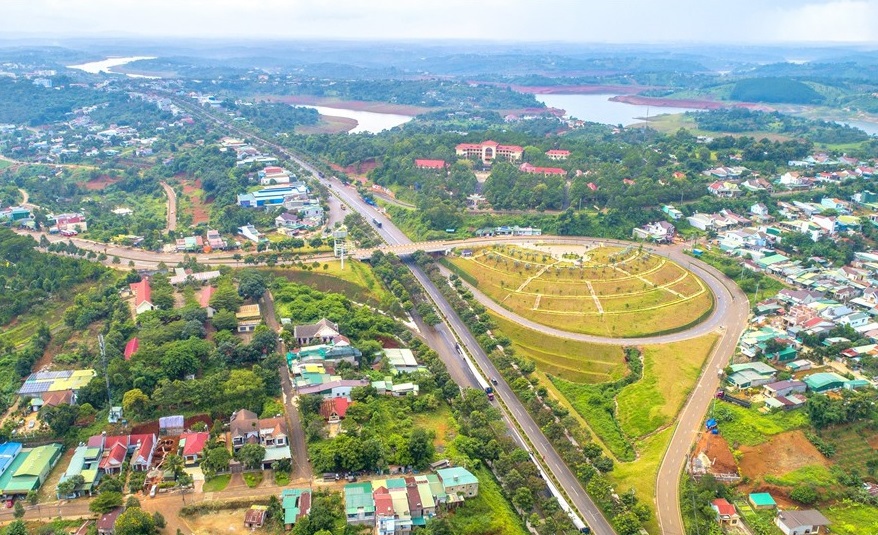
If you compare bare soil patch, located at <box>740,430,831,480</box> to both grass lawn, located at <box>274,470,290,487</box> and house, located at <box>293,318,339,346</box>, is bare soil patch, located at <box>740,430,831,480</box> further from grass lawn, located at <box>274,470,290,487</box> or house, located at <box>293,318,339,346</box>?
house, located at <box>293,318,339,346</box>

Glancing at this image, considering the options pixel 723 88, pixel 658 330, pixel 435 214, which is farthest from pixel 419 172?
pixel 723 88

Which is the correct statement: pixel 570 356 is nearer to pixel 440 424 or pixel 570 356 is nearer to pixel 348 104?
pixel 440 424

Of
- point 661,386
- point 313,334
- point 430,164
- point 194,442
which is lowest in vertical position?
point 661,386

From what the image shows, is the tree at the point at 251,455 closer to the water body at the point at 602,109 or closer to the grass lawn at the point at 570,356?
the grass lawn at the point at 570,356

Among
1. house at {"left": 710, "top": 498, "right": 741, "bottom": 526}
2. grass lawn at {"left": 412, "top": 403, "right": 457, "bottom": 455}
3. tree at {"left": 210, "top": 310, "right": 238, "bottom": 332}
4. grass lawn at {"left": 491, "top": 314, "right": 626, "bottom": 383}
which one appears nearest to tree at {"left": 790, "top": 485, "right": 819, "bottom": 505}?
house at {"left": 710, "top": 498, "right": 741, "bottom": 526}

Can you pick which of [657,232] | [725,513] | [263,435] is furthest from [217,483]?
[657,232]
